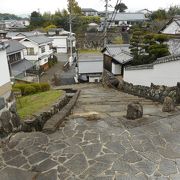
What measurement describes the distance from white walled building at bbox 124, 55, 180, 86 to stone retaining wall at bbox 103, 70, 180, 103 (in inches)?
12.8

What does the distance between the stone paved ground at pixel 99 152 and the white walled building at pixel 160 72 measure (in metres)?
3.86

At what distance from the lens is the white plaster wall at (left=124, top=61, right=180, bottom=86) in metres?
11.8

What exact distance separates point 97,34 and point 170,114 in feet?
160

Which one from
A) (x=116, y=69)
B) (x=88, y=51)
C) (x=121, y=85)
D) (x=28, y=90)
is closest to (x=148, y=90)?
(x=121, y=85)

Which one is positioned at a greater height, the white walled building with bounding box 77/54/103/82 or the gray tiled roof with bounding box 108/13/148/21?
the gray tiled roof with bounding box 108/13/148/21

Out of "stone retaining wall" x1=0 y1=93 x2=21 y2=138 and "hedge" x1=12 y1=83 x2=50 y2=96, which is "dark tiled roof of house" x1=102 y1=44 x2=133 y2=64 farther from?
"stone retaining wall" x1=0 y1=93 x2=21 y2=138

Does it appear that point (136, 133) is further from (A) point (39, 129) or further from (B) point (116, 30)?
(B) point (116, 30)

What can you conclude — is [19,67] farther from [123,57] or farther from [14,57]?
[123,57]

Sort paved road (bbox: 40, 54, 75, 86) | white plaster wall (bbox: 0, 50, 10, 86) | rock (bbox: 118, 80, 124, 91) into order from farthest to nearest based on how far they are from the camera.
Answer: paved road (bbox: 40, 54, 75, 86), rock (bbox: 118, 80, 124, 91), white plaster wall (bbox: 0, 50, 10, 86)

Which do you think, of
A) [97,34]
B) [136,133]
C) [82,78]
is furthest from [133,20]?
[136,133]

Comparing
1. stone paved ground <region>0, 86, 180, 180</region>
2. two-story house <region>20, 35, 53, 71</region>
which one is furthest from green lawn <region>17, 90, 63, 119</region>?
two-story house <region>20, 35, 53, 71</region>

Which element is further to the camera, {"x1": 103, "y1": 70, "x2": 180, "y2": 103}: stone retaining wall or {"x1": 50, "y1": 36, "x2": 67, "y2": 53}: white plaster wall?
{"x1": 50, "y1": 36, "x2": 67, "y2": 53}: white plaster wall

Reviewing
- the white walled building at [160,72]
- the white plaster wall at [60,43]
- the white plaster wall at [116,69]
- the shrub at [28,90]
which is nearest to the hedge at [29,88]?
the shrub at [28,90]

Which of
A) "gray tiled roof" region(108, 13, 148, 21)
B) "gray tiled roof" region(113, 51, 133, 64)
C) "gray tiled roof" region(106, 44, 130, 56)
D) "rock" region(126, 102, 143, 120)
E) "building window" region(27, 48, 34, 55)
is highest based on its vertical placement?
"gray tiled roof" region(108, 13, 148, 21)
